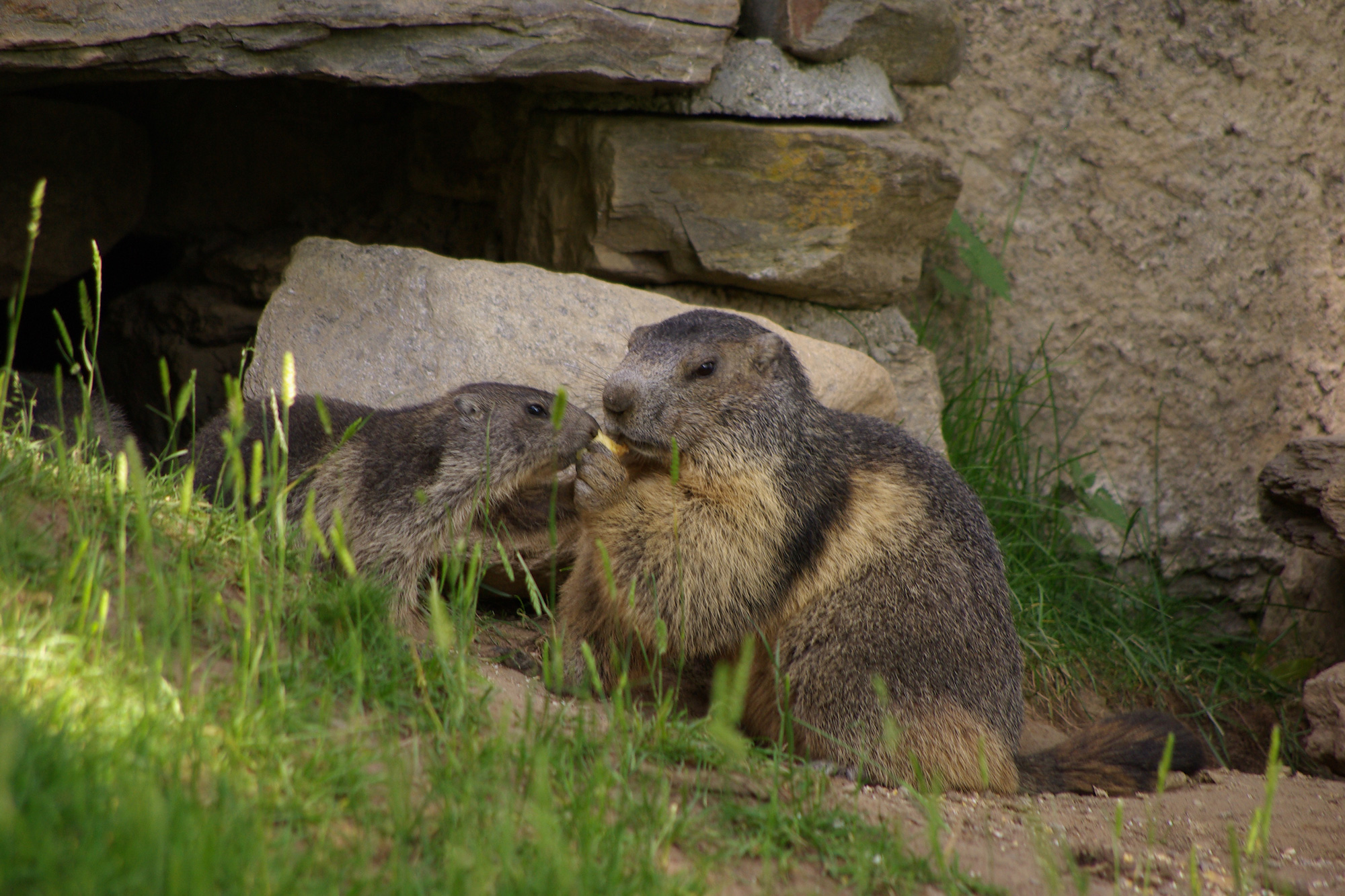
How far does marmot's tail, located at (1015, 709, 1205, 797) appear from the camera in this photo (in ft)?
14.2

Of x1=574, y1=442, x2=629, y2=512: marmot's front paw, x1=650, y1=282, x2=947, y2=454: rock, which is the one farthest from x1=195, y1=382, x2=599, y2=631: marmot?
x1=650, y1=282, x2=947, y2=454: rock

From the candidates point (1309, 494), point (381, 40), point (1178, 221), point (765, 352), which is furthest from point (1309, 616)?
point (381, 40)

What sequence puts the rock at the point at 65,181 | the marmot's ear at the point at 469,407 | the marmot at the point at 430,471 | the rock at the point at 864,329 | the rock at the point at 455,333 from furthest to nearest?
the rock at the point at 65,181 → the rock at the point at 864,329 → the rock at the point at 455,333 → the marmot's ear at the point at 469,407 → the marmot at the point at 430,471

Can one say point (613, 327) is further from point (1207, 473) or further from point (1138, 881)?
point (1207, 473)

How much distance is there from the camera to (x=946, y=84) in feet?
22.5

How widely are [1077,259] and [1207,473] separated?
1.67m

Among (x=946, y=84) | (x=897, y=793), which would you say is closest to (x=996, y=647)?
(x=897, y=793)

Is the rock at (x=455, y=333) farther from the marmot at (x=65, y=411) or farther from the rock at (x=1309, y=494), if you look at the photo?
the rock at (x=1309, y=494)

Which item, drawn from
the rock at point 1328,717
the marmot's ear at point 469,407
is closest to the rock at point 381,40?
the marmot's ear at point 469,407

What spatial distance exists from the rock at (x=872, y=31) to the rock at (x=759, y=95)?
0.11 metres

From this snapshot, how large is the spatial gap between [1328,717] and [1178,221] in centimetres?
331

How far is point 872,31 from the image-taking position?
251 inches

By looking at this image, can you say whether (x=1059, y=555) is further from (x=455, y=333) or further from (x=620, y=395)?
(x=455, y=333)

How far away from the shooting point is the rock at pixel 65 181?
6773mm
